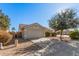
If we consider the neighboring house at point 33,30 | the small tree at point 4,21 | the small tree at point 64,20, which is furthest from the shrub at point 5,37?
the small tree at point 64,20

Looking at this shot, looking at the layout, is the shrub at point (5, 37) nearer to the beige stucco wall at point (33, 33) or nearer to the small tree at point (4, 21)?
the small tree at point (4, 21)

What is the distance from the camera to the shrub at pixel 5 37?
4.05 m

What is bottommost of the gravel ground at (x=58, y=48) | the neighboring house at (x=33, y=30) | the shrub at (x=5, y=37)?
the gravel ground at (x=58, y=48)

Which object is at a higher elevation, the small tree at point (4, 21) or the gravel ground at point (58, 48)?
the small tree at point (4, 21)

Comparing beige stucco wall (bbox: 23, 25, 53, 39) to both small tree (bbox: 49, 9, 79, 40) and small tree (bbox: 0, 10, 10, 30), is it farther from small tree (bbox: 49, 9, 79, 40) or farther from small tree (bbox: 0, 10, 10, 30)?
small tree (bbox: 0, 10, 10, 30)

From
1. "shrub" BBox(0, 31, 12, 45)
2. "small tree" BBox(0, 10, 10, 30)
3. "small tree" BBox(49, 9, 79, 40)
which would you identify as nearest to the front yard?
"shrub" BBox(0, 31, 12, 45)

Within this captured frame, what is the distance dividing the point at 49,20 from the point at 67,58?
28.2 inches

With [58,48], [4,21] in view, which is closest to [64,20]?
[58,48]

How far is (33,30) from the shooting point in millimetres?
4074

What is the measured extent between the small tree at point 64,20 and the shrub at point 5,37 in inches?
29.6

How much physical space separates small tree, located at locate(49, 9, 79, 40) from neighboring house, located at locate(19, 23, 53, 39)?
0.14 meters

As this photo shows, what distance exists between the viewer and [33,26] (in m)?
4.02

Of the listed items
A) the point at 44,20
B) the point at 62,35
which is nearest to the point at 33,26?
the point at 44,20

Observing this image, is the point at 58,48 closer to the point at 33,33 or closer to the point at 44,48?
the point at 44,48
